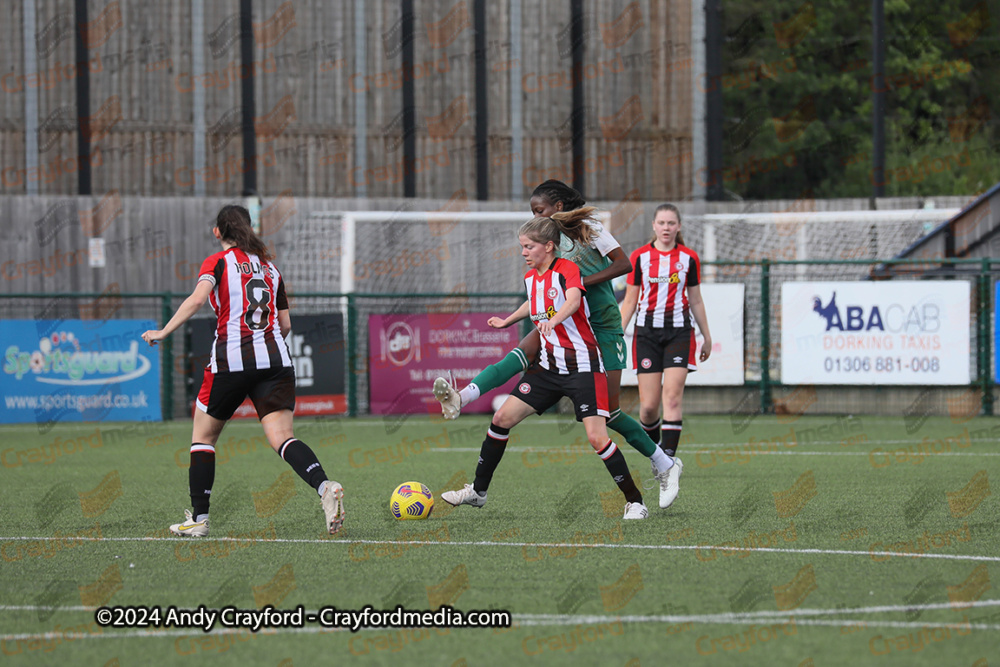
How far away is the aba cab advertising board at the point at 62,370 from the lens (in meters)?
17.4

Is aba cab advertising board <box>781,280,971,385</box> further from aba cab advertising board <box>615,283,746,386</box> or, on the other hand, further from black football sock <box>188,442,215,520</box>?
black football sock <box>188,442,215,520</box>

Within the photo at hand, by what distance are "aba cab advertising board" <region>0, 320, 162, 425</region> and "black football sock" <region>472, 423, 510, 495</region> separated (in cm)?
1045

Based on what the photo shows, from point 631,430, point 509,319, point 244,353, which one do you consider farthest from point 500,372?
point 244,353

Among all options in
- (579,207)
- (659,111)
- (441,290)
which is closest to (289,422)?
(579,207)

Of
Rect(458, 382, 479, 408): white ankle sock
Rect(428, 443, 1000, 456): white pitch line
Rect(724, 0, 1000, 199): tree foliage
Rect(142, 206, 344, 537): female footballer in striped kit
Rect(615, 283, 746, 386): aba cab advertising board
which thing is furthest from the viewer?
Rect(724, 0, 1000, 199): tree foliage

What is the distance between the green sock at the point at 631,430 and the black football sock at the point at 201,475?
2426 mm

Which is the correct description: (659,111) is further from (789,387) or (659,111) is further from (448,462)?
(448,462)

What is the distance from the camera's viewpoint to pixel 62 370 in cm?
1745

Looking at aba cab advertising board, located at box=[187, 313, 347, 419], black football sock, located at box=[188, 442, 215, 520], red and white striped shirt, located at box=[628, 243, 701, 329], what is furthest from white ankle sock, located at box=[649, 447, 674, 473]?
aba cab advertising board, located at box=[187, 313, 347, 419]

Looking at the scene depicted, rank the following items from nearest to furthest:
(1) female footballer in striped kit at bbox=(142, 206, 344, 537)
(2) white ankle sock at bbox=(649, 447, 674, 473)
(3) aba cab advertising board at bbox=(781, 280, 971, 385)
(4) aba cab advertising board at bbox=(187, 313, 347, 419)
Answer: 1. (1) female footballer in striped kit at bbox=(142, 206, 344, 537)
2. (2) white ankle sock at bbox=(649, 447, 674, 473)
3. (3) aba cab advertising board at bbox=(781, 280, 971, 385)
4. (4) aba cab advertising board at bbox=(187, 313, 347, 419)

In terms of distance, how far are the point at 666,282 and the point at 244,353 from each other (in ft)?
12.0

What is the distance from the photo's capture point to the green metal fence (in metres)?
17.9

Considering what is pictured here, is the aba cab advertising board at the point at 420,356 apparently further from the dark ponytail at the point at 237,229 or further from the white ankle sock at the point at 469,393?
the dark ponytail at the point at 237,229

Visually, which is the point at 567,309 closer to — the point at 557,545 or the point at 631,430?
the point at 631,430
